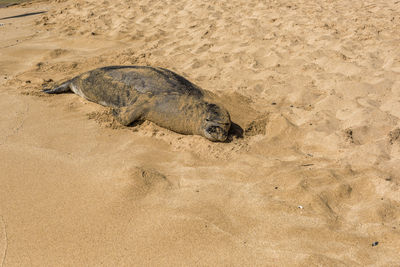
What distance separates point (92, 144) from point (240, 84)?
96.3 inches

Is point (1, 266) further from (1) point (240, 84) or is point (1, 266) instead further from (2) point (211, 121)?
(1) point (240, 84)

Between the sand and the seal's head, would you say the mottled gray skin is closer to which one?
the seal's head

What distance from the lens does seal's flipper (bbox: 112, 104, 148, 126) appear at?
4.27 meters

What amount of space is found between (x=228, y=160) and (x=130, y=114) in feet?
4.81

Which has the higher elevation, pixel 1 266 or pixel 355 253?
pixel 1 266

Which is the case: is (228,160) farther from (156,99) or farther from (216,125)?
(156,99)

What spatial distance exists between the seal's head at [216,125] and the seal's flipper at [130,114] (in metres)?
0.85

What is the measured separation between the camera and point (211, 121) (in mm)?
3982

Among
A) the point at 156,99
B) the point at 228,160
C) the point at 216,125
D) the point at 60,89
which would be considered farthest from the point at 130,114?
the point at 60,89

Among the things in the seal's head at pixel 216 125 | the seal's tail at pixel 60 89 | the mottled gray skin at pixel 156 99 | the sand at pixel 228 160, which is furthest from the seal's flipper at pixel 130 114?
the seal's tail at pixel 60 89

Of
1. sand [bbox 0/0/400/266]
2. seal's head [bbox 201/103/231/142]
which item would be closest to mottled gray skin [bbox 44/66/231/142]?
seal's head [bbox 201/103/231/142]

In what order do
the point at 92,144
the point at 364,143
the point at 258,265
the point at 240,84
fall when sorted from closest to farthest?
the point at 258,265 → the point at 364,143 → the point at 92,144 → the point at 240,84

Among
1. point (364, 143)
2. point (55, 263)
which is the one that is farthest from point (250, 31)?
point (55, 263)

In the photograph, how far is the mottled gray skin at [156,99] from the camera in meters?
4.05
